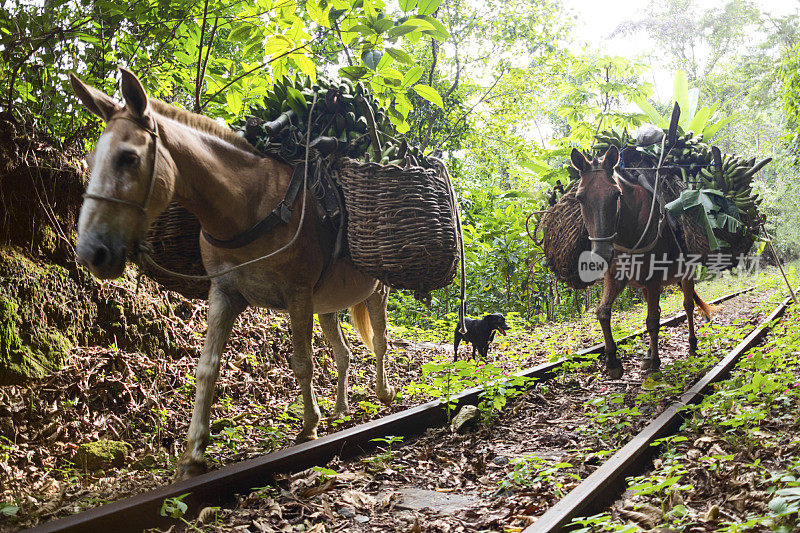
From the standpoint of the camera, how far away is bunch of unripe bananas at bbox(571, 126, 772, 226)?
6.33m

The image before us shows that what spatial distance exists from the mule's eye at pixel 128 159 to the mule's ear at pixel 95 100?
0.82 ft

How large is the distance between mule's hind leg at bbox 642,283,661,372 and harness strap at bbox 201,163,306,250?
4601 millimetres

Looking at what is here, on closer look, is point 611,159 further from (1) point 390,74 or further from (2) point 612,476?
(2) point 612,476

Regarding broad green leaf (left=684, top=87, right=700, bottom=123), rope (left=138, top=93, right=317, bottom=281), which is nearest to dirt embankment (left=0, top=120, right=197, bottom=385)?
rope (left=138, top=93, right=317, bottom=281)

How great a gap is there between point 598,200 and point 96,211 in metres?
4.57

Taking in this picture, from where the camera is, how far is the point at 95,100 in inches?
103

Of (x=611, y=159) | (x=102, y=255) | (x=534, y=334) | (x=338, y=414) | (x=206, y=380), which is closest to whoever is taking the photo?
(x=102, y=255)

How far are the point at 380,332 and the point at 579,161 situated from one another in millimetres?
2685

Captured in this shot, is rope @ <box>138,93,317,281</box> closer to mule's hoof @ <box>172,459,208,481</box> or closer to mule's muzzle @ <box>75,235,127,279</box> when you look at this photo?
mule's muzzle @ <box>75,235,127,279</box>

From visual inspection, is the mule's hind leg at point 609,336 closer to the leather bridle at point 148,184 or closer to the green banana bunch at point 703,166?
the green banana bunch at point 703,166

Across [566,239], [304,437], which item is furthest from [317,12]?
[566,239]

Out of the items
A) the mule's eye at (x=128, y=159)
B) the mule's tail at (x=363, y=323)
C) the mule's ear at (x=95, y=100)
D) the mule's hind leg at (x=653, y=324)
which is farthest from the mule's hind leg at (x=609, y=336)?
the mule's ear at (x=95, y=100)

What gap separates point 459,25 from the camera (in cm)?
1285

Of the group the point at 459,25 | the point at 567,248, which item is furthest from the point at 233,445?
the point at 459,25
